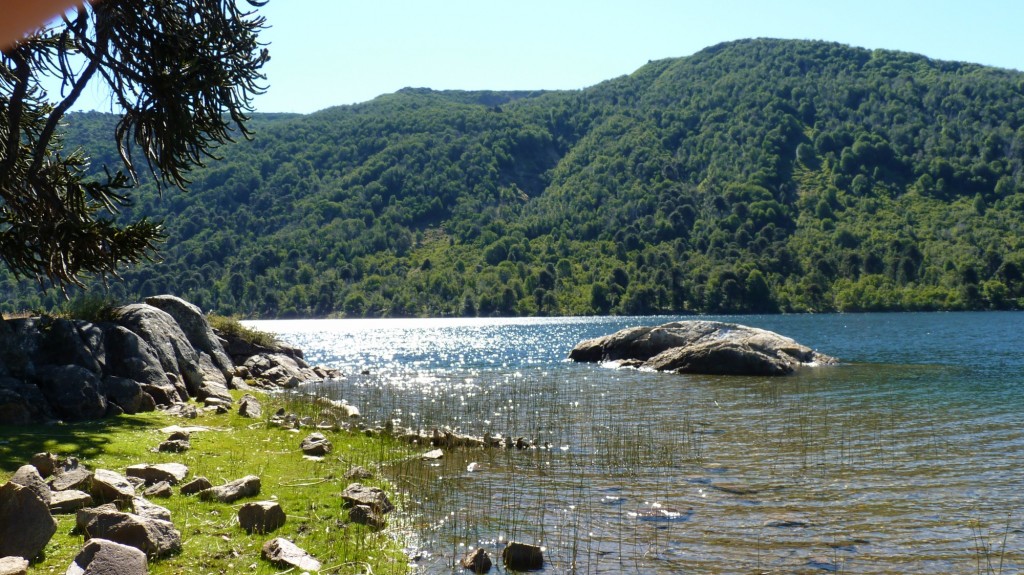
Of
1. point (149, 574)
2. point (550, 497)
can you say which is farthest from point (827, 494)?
point (149, 574)

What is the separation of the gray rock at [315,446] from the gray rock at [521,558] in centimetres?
717

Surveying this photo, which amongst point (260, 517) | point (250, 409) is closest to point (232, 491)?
point (260, 517)

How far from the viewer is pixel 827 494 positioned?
13.7 m

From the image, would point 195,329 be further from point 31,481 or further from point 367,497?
point 31,481

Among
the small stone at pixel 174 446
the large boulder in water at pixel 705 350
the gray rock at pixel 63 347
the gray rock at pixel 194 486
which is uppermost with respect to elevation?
the gray rock at pixel 63 347

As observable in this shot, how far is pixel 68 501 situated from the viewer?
32.0 ft

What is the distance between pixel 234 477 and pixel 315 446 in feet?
10.8

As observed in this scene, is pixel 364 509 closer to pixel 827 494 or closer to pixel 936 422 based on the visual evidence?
pixel 827 494

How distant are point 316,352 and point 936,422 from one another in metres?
58.7

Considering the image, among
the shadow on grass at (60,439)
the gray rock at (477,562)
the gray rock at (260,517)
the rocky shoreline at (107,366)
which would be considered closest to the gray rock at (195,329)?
the rocky shoreline at (107,366)

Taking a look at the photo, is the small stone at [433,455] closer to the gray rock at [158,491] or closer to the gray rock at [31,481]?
the gray rock at [158,491]

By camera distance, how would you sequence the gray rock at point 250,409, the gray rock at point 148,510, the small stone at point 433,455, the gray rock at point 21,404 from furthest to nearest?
the gray rock at point 250,409 → the small stone at point 433,455 → the gray rock at point 21,404 → the gray rock at point 148,510

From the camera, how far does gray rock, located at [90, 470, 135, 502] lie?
9875 mm

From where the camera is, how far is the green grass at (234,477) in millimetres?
→ 8969
